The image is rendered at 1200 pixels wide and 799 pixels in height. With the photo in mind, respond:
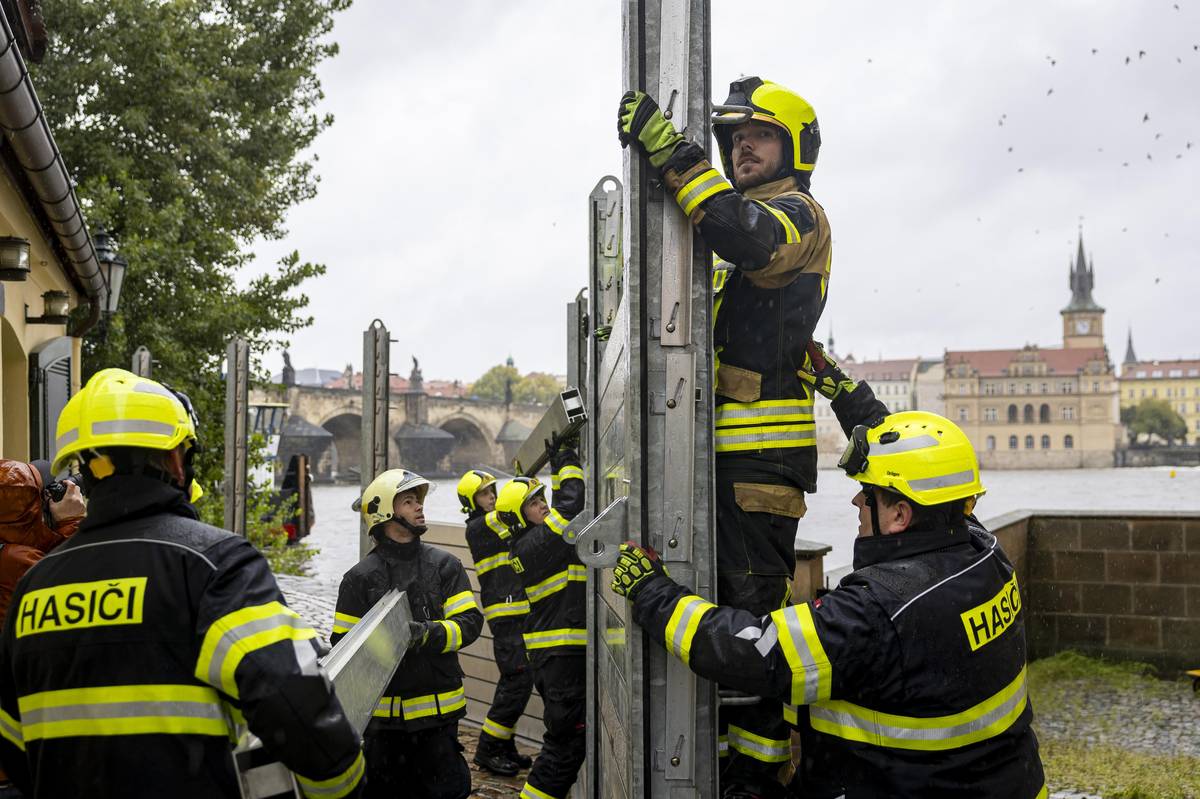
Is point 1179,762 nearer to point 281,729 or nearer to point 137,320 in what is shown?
point 281,729

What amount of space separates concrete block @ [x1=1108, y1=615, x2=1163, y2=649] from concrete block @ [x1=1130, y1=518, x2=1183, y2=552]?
0.67 meters

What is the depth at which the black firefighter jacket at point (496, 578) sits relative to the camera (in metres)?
7.40

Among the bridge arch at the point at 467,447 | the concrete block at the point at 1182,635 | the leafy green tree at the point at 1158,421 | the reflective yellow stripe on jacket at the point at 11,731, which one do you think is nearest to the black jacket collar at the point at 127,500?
the reflective yellow stripe on jacket at the point at 11,731

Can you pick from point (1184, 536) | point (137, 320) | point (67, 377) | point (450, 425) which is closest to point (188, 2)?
point (137, 320)

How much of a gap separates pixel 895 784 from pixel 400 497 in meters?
3.02

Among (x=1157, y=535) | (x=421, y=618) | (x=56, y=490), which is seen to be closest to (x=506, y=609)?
(x=421, y=618)

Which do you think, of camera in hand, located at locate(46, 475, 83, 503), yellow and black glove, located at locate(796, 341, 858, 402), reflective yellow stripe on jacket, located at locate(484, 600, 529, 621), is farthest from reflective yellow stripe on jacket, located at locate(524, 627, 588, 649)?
yellow and black glove, located at locate(796, 341, 858, 402)

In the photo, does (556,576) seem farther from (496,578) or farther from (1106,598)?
(1106,598)

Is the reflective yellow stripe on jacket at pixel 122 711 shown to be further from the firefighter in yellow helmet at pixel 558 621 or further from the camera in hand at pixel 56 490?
the firefighter in yellow helmet at pixel 558 621

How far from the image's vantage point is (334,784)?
7.77ft

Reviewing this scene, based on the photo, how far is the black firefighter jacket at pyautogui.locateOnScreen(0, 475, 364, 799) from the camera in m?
2.23

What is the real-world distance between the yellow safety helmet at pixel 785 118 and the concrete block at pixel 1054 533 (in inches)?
307

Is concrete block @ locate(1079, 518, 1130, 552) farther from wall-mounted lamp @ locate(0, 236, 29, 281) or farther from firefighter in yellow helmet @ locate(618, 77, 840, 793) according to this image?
wall-mounted lamp @ locate(0, 236, 29, 281)

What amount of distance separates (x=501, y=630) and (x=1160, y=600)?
629cm
